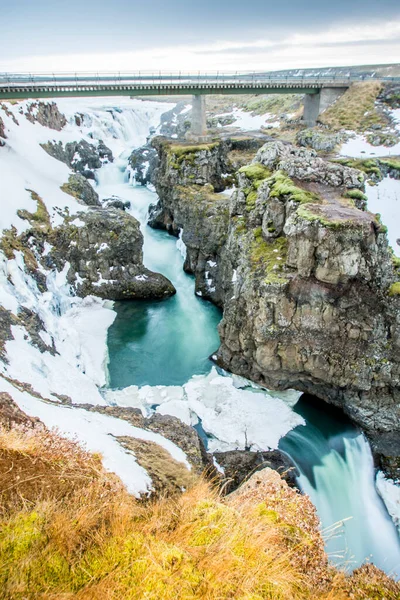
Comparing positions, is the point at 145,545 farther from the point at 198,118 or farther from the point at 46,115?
the point at 46,115

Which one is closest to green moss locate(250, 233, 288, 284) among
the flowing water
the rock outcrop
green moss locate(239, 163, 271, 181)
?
green moss locate(239, 163, 271, 181)

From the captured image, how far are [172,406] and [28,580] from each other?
60.5ft

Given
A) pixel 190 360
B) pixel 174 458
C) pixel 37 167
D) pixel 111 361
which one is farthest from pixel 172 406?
pixel 37 167

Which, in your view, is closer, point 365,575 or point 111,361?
point 365,575

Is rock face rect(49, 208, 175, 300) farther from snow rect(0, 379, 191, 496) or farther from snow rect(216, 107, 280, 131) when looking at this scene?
snow rect(216, 107, 280, 131)

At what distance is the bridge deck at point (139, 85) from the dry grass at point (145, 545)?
158 ft

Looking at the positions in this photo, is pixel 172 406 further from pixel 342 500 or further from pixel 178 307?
pixel 178 307

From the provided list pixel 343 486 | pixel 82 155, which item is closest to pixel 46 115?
pixel 82 155

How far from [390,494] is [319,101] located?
61153 millimetres

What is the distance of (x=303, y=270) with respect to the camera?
1927 centimetres

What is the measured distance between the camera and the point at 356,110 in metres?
57.2

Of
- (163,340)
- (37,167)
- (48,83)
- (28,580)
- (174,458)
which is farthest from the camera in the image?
(48,83)

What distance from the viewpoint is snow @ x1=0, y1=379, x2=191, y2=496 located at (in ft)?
30.7

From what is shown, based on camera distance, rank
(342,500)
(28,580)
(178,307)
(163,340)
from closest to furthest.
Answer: (28,580) < (342,500) < (163,340) < (178,307)
